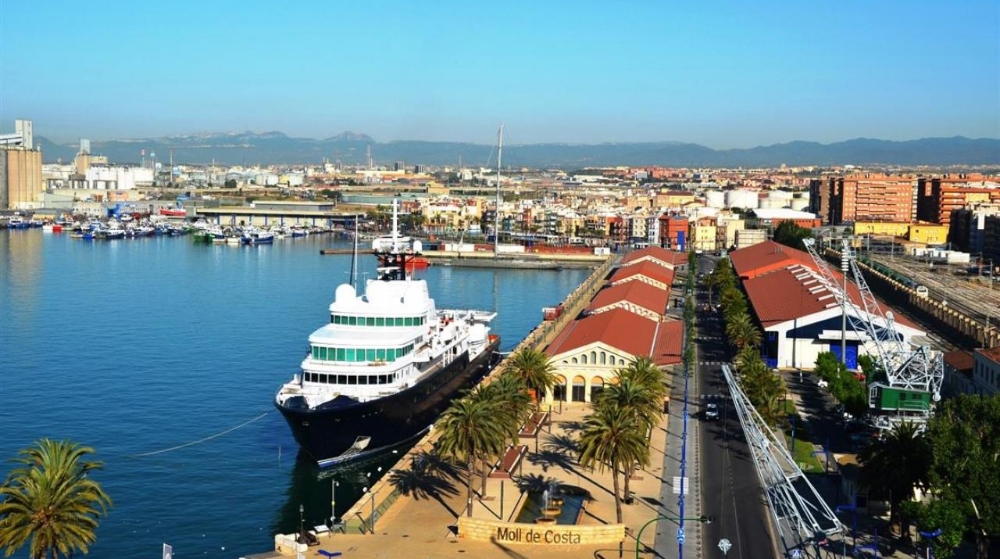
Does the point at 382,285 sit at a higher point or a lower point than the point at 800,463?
higher

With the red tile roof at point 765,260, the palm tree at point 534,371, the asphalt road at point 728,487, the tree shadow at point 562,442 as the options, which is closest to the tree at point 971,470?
the asphalt road at point 728,487

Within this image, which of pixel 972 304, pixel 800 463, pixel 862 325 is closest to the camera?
pixel 800 463

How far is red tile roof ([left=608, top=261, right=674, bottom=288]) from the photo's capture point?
51.0 meters

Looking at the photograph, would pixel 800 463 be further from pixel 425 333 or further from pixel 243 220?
pixel 243 220

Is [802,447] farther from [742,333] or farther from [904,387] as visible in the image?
[742,333]

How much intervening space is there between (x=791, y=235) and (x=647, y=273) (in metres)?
25.7

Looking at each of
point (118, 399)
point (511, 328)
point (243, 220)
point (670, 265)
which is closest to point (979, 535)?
point (118, 399)

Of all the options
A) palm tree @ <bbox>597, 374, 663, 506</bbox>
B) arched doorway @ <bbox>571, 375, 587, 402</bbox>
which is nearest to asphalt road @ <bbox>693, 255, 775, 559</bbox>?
palm tree @ <bbox>597, 374, 663, 506</bbox>

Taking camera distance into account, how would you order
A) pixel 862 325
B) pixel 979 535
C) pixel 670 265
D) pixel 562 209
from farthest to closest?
pixel 562 209
pixel 670 265
pixel 862 325
pixel 979 535

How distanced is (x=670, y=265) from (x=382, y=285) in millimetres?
35638

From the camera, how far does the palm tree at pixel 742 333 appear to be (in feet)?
109

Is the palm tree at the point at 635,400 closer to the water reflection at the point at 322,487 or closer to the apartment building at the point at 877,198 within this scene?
the water reflection at the point at 322,487

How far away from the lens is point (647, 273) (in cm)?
5228

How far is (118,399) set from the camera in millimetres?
29828
